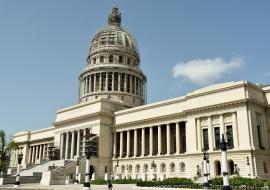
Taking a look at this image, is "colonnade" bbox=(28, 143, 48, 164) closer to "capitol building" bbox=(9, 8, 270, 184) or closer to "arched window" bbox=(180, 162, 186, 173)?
"capitol building" bbox=(9, 8, 270, 184)

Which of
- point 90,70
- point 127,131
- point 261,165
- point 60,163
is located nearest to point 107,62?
point 90,70

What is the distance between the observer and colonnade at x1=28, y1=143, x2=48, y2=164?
104m

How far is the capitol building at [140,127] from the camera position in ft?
180

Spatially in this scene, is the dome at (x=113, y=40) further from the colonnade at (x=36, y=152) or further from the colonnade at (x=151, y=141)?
the colonnade at (x=151, y=141)

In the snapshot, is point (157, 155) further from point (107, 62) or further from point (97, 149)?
point (107, 62)

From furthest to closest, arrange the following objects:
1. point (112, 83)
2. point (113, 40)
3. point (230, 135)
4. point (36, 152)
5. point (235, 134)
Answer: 1. point (36, 152)
2. point (113, 40)
3. point (112, 83)
4. point (230, 135)
5. point (235, 134)

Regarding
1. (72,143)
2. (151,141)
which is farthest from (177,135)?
(72,143)

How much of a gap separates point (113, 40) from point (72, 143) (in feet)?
132

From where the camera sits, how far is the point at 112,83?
98188 millimetres

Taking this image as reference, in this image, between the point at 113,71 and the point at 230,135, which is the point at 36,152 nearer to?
the point at 113,71

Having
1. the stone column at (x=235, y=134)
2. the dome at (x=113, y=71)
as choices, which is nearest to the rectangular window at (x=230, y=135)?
the stone column at (x=235, y=134)

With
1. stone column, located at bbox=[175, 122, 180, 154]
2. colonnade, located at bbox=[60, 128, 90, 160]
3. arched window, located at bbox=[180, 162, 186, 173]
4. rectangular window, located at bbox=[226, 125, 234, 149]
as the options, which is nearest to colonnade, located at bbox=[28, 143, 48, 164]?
colonnade, located at bbox=[60, 128, 90, 160]

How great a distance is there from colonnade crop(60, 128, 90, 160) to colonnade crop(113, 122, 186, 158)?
852 cm

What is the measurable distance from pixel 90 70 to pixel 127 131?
33.0 meters
